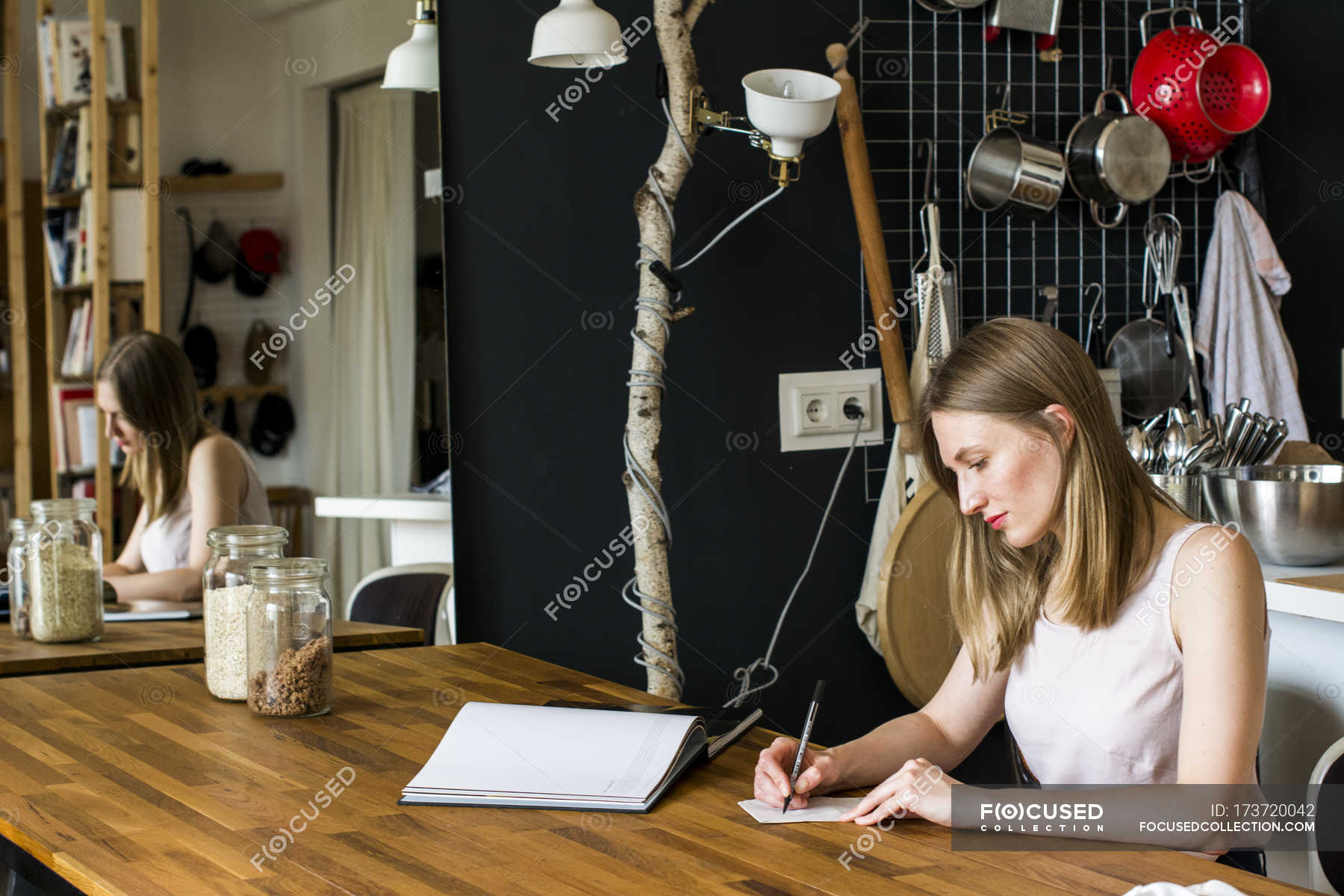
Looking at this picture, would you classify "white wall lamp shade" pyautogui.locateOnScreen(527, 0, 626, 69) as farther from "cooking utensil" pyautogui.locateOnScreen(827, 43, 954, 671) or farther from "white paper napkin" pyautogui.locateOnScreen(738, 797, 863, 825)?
"white paper napkin" pyautogui.locateOnScreen(738, 797, 863, 825)

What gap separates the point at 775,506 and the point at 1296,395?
1.19 m

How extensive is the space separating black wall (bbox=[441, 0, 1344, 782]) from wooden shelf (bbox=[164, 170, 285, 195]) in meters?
0.27

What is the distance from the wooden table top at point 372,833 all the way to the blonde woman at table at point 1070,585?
203 millimetres

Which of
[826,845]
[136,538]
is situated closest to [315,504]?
[136,538]

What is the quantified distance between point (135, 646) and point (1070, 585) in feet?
4.27

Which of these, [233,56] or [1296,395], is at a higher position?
[233,56]

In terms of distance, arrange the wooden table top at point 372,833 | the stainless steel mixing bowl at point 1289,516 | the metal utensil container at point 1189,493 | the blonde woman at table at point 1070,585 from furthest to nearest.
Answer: the metal utensil container at point 1189,493, the stainless steel mixing bowl at point 1289,516, the blonde woman at table at point 1070,585, the wooden table top at point 372,833

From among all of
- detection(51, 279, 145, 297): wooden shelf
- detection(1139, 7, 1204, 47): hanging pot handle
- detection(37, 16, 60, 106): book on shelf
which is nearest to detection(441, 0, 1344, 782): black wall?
detection(51, 279, 145, 297): wooden shelf

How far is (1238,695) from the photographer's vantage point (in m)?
1.31

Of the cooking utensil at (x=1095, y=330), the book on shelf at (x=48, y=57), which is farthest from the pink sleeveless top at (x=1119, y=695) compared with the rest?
the book on shelf at (x=48, y=57)

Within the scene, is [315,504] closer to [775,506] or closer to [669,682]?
[669,682]

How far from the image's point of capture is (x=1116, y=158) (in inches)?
105

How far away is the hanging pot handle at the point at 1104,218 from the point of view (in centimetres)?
274

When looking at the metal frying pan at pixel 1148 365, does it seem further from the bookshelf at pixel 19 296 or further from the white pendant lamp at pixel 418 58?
the bookshelf at pixel 19 296
